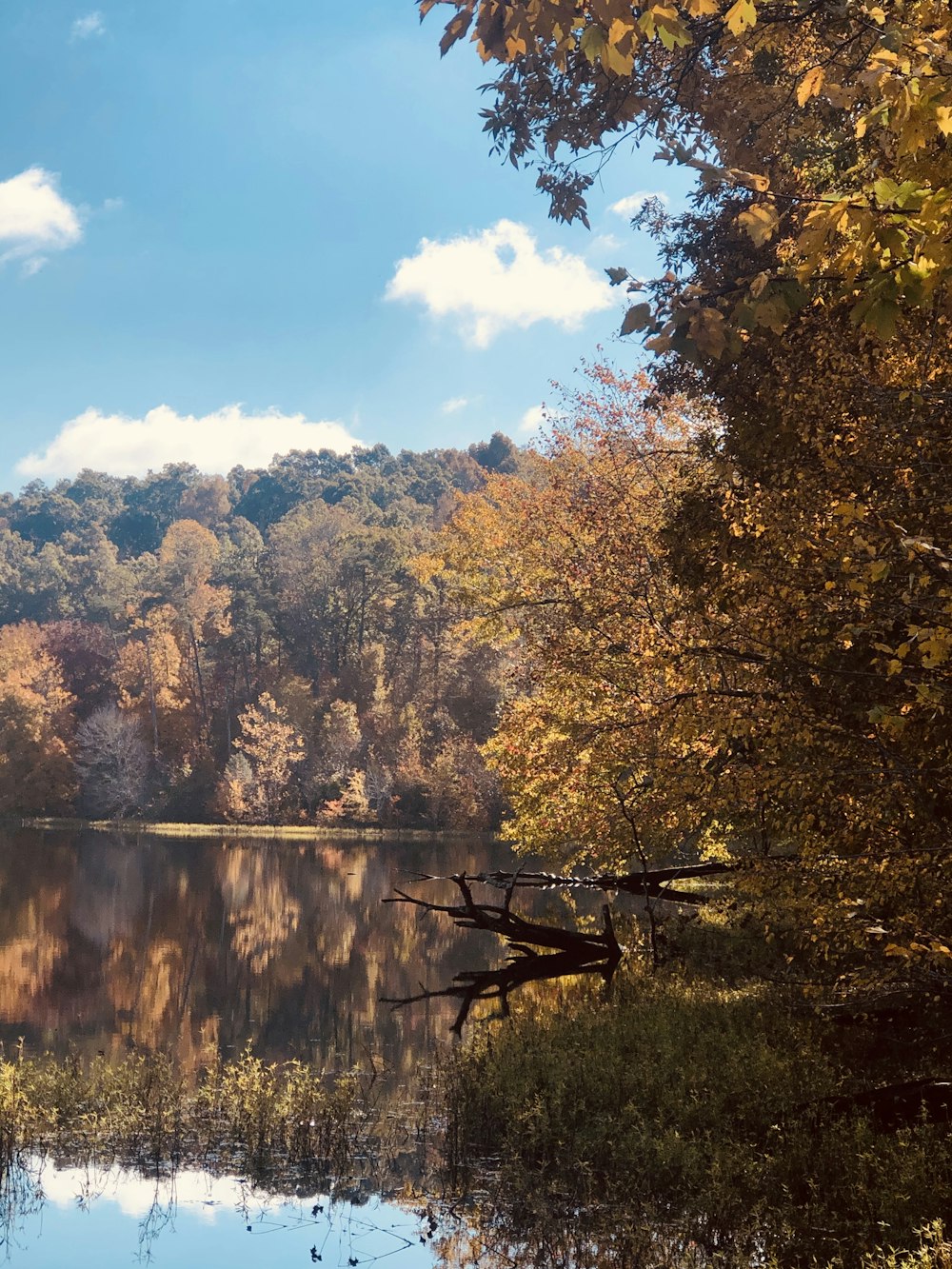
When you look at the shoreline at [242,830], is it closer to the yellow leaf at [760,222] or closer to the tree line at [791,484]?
the tree line at [791,484]

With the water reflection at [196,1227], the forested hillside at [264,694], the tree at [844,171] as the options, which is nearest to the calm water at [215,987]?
the water reflection at [196,1227]

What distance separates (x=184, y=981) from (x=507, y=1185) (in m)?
12.4

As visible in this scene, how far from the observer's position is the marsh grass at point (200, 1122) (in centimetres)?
1000

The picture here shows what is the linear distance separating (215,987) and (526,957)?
6422mm

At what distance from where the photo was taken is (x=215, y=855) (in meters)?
45.4

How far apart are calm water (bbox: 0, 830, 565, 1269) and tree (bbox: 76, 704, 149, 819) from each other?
1819 centimetres

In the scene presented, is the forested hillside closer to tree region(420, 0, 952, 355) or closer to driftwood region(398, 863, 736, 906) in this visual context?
driftwood region(398, 863, 736, 906)

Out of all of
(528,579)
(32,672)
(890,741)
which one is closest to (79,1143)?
(890,741)

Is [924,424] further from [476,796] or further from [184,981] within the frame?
[476,796]

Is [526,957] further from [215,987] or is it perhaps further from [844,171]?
[844,171]

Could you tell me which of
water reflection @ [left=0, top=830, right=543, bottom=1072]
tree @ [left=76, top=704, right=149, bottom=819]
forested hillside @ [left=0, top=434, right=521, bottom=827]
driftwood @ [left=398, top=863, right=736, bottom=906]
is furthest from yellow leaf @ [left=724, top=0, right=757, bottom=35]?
tree @ [left=76, top=704, right=149, bottom=819]

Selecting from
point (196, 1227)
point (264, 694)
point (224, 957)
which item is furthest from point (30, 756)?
point (196, 1227)

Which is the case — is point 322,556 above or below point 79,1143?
above

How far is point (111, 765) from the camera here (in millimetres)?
67375
